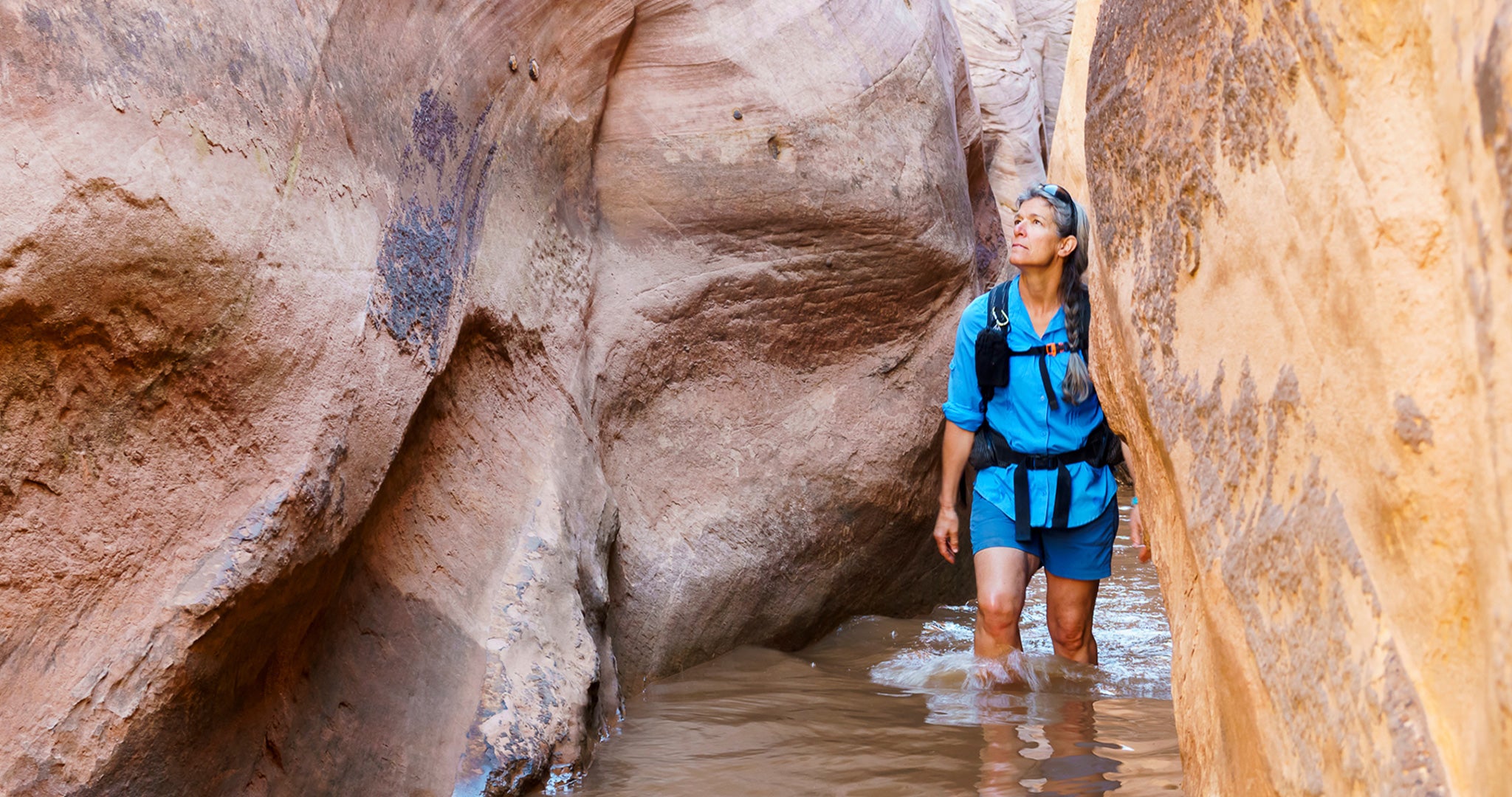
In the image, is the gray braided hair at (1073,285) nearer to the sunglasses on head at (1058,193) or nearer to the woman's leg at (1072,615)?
the sunglasses on head at (1058,193)

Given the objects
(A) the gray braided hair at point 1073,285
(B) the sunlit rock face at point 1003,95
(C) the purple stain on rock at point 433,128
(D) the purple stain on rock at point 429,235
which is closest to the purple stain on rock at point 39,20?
(D) the purple stain on rock at point 429,235

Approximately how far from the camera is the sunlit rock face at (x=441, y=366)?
247cm

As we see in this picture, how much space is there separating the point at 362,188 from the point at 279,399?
618 millimetres

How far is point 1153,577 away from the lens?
6.69m

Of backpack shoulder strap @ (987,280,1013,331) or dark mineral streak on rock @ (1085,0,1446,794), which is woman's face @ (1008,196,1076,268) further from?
dark mineral streak on rock @ (1085,0,1446,794)

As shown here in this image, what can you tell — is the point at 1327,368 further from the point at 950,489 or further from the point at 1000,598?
the point at 950,489

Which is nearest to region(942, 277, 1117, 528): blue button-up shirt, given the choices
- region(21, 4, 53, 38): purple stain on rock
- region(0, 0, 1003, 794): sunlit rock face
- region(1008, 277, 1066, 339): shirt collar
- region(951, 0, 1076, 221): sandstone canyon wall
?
region(1008, 277, 1066, 339): shirt collar

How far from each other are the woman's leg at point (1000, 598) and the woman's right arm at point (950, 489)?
0.68ft

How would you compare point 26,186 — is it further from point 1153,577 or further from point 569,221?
point 1153,577

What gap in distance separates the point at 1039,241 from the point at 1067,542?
106 cm

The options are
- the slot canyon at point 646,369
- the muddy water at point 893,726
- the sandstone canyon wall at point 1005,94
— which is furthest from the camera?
the sandstone canyon wall at point 1005,94

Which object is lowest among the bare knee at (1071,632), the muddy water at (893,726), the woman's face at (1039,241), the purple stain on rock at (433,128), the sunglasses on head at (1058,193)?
the muddy water at (893,726)

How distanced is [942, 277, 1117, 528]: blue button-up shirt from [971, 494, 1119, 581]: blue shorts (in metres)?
0.05

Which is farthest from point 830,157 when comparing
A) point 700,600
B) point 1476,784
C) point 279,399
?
point 1476,784
